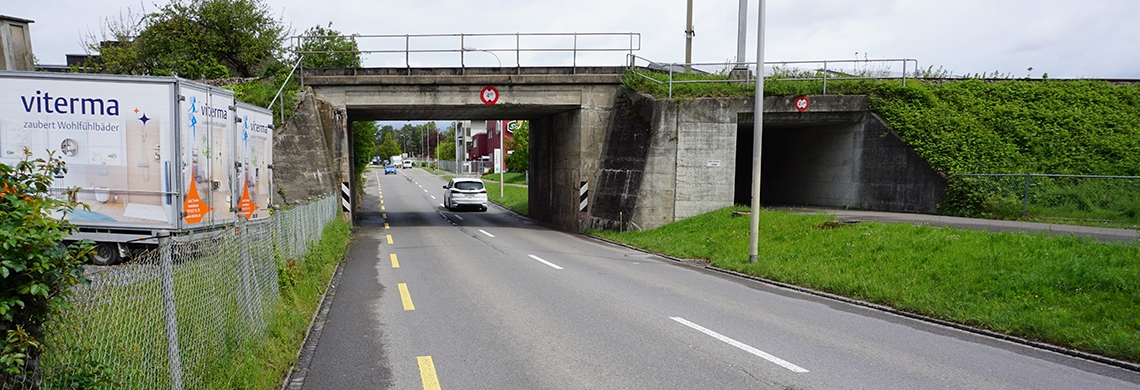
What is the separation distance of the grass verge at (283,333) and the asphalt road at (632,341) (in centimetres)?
29

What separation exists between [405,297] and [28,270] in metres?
7.53

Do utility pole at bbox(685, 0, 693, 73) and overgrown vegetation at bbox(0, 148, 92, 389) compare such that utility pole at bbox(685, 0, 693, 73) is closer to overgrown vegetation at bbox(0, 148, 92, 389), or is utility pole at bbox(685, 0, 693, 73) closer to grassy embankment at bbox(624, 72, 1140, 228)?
grassy embankment at bbox(624, 72, 1140, 228)

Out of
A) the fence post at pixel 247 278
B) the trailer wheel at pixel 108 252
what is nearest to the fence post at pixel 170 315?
the fence post at pixel 247 278

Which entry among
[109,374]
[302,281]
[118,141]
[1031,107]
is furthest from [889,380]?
[1031,107]

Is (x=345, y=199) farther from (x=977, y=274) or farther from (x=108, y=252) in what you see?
(x=977, y=274)

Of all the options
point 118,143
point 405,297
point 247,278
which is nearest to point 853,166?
point 405,297

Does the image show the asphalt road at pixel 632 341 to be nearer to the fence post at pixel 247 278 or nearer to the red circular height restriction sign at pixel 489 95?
the fence post at pixel 247 278

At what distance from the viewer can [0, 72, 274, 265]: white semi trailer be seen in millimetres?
10672

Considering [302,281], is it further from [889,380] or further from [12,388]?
[889,380]

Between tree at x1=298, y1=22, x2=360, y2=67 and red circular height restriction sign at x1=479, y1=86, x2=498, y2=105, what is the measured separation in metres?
4.36

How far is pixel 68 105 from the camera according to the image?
10.8 metres

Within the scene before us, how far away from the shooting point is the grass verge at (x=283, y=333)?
17.7 ft

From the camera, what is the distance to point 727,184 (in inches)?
818

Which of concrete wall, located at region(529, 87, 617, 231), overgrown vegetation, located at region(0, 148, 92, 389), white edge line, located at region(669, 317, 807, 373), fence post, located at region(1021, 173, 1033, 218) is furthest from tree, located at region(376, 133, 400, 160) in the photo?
overgrown vegetation, located at region(0, 148, 92, 389)
